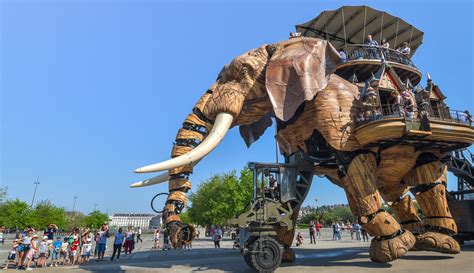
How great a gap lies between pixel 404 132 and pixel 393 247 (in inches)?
113

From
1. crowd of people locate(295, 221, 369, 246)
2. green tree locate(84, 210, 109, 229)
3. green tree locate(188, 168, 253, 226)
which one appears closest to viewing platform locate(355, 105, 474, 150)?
crowd of people locate(295, 221, 369, 246)

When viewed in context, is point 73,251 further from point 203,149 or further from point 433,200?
point 433,200

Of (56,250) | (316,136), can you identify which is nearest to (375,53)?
(316,136)

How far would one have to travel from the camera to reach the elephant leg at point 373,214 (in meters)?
8.48

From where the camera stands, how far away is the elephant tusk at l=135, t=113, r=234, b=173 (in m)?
7.51

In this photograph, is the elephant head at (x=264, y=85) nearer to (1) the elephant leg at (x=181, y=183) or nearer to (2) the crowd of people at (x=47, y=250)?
(1) the elephant leg at (x=181, y=183)

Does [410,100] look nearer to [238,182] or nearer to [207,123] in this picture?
[207,123]

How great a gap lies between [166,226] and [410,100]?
7.49 meters

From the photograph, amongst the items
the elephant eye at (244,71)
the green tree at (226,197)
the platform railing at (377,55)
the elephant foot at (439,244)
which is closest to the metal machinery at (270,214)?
the elephant eye at (244,71)

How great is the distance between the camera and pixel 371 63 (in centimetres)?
1262

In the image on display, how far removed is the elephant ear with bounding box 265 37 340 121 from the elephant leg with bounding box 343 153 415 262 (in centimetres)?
222

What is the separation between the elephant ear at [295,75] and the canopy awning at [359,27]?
260 inches

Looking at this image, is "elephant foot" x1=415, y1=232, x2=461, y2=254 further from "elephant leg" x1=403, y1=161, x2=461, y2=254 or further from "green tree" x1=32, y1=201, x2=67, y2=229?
"green tree" x1=32, y1=201, x2=67, y2=229

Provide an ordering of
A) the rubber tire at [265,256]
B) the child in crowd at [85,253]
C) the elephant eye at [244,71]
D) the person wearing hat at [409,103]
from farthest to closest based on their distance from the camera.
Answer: the child in crowd at [85,253] → the elephant eye at [244,71] → the person wearing hat at [409,103] → the rubber tire at [265,256]
